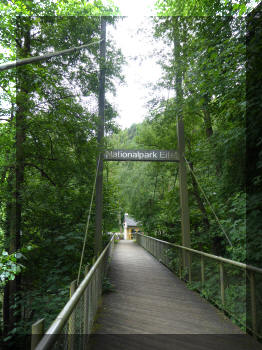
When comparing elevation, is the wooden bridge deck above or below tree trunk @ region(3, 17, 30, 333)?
below

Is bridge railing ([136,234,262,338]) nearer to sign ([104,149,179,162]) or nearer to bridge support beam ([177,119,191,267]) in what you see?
bridge support beam ([177,119,191,267])

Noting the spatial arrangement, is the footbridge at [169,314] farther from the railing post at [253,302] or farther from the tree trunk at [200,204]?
the tree trunk at [200,204]

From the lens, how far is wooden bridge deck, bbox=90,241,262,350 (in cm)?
298

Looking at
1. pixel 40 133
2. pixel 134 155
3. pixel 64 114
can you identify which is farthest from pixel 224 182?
pixel 40 133

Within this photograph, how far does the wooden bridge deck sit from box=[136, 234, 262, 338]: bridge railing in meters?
0.14

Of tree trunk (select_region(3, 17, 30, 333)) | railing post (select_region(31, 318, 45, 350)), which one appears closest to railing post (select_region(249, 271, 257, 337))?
railing post (select_region(31, 318, 45, 350))

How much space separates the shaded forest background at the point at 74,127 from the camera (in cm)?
398

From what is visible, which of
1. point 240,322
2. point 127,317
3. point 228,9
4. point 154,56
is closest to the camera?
point 240,322

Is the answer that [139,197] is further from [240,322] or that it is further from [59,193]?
[240,322]

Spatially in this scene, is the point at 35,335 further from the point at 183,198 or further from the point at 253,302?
the point at 183,198

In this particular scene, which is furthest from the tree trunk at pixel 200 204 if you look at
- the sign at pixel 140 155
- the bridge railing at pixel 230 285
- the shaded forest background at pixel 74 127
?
the bridge railing at pixel 230 285

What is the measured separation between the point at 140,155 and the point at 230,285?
424 cm

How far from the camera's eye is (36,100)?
5.61 meters

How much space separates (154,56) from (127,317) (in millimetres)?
7171
